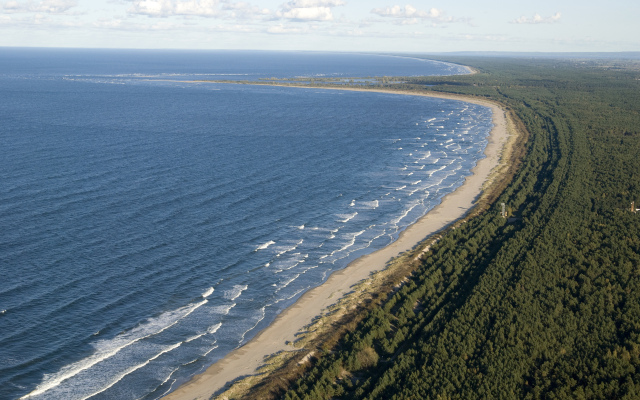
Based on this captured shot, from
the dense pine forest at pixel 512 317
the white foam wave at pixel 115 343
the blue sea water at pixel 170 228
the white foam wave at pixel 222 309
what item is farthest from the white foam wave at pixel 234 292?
the dense pine forest at pixel 512 317

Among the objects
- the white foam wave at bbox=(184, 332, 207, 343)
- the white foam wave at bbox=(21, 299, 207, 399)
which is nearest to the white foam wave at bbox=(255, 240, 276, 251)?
the white foam wave at bbox=(21, 299, 207, 399)

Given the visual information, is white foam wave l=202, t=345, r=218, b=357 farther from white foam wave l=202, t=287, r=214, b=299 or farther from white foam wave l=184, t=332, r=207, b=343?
white foam wave l=202, t=287, r=214, b=299

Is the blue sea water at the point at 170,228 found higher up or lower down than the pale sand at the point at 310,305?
higher up

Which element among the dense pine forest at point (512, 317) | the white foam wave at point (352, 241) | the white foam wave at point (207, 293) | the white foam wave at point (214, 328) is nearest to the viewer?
the dense pine forest at point (512, 317)

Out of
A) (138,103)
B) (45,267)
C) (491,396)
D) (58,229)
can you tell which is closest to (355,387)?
(491,396)

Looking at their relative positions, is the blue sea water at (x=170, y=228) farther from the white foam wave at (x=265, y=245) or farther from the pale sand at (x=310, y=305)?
the pale sand at (x=310, y=305)

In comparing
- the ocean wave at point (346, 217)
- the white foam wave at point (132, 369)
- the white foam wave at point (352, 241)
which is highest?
the ocean wave at point (346, 217)
